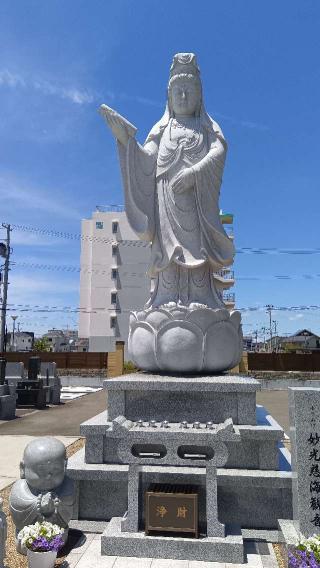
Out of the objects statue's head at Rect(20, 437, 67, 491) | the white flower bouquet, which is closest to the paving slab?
statue's head at Rect(20, 437, 67, 491)

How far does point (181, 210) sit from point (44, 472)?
380 cm

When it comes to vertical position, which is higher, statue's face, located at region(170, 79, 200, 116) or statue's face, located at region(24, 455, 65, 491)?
statue's face, located at region(170, 79, 200, 116)

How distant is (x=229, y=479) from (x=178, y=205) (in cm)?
363

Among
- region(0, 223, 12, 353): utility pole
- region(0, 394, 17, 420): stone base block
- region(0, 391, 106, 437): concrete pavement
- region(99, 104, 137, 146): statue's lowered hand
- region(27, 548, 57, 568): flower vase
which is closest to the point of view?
region(27, 548, 57, 568): flower vase

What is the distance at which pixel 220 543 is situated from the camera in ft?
12.2

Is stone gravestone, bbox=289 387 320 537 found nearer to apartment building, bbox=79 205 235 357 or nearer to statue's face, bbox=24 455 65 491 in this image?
statue's face, bbox=24 455 65 491

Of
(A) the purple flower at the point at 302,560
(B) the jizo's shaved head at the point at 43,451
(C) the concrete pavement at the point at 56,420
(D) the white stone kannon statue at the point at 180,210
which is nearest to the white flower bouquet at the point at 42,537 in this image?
(B) the jizo's shaved head at the point at 43,451

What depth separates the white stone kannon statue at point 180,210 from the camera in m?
5.52

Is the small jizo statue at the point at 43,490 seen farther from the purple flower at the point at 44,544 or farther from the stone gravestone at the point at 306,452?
the stone gravestone at the point at 306,452

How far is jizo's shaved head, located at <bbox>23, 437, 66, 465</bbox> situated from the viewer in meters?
4.08

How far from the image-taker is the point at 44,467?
13.2 feet

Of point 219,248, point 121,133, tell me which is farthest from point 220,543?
point 121,133

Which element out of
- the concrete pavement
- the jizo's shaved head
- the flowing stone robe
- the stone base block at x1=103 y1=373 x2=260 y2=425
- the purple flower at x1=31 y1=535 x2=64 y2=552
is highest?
the flowing stone robe

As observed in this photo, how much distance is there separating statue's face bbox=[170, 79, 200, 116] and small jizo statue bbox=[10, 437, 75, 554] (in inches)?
197
